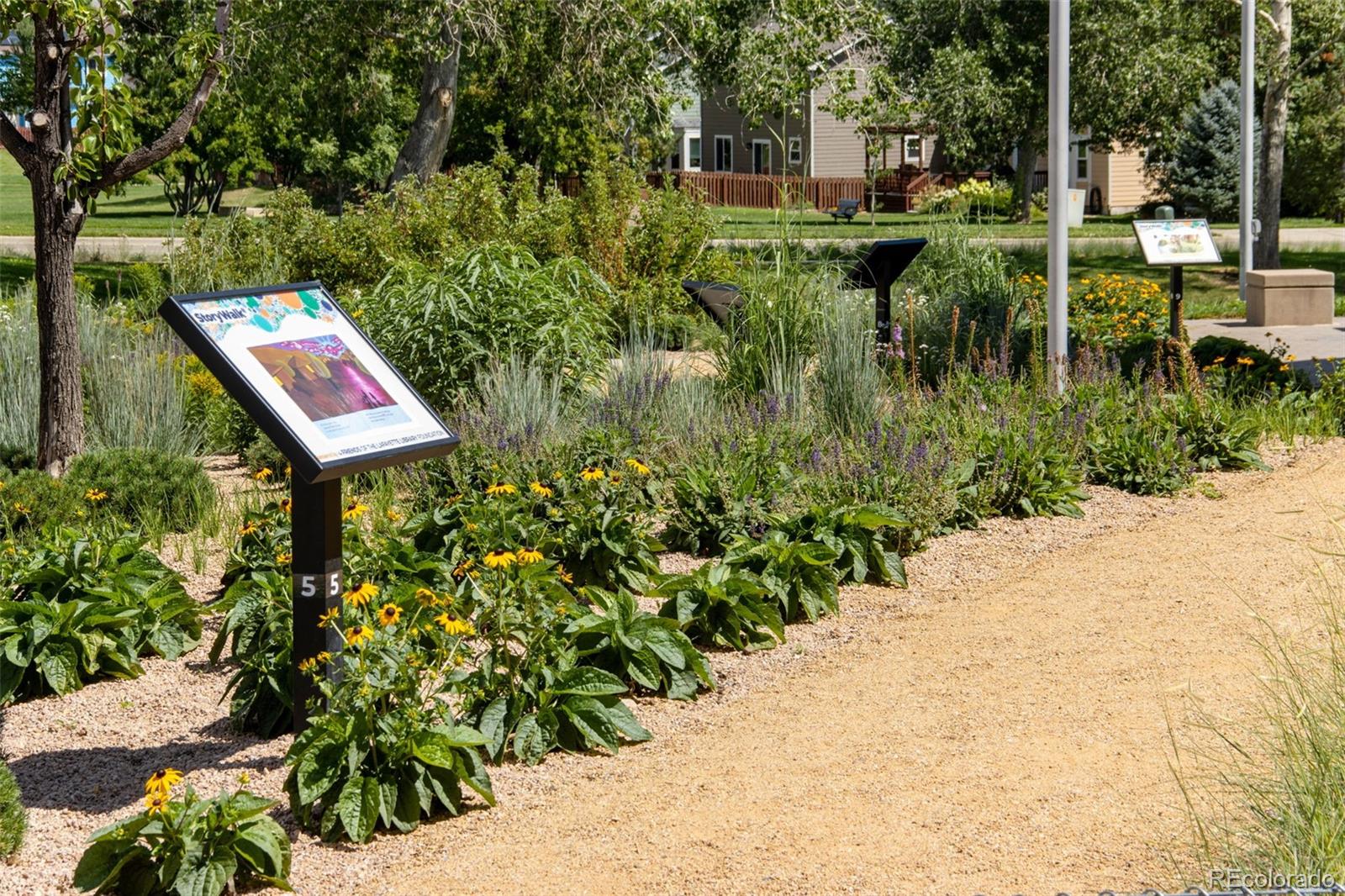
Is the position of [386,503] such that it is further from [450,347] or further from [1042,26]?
[1042,26]

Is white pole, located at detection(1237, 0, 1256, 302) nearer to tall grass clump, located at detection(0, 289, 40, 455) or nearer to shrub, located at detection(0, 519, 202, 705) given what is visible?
tall grass clump, located at detection(0, 289, 40, 455)

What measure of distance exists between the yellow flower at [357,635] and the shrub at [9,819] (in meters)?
0.95

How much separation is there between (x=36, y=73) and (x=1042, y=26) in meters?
29.4

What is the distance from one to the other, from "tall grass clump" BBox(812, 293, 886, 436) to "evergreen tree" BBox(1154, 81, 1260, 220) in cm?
2958

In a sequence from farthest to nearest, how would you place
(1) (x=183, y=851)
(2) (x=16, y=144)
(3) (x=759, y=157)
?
1. (3) (x=759, y=157)
2. (2) (x=16, y=144)
3. (1) (x=183, y=851)

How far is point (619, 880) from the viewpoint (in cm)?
377

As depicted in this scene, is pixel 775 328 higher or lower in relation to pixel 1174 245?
lower

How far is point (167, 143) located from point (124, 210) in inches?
1587

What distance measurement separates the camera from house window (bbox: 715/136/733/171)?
5450cm

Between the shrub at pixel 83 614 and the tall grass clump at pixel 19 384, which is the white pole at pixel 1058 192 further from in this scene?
the tall grass clump at pixel 19 384

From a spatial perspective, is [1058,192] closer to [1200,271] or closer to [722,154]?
[1200,271]

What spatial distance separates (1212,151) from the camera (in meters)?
35.7

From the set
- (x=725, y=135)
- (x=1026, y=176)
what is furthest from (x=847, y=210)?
(x=725, y=135)

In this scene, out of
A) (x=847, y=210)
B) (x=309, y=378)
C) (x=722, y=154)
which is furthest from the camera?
(x=722, y=154)
